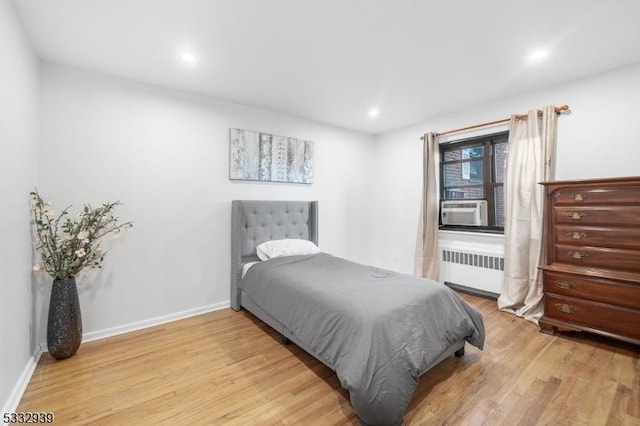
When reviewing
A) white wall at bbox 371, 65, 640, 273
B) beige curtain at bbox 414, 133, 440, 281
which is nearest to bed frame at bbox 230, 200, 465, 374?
beige curtain at bbox 414, 133, 440, 281

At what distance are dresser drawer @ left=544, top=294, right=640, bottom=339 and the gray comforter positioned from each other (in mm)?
1004

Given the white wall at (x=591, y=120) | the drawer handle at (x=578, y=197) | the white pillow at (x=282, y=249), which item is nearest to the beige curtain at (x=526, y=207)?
the white wall at (x=591, y=120)

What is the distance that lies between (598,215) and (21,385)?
14.7 feet

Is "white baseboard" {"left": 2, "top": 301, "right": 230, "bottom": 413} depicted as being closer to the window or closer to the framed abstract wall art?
the framed abstract wall art

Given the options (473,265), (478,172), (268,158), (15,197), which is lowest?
→ (473,265)

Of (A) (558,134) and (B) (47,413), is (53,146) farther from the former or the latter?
(A) (558,134)

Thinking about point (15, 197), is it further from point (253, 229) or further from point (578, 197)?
point (578, 197)

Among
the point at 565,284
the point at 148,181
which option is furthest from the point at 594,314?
the point at 148,181

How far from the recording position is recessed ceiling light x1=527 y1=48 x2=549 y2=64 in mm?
2263

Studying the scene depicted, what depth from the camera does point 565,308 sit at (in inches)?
98.0

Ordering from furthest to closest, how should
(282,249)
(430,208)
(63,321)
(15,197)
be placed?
(430,208) < (282,249) < (63,321) < (15,197)

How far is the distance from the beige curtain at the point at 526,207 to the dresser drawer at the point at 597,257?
282 millimetres

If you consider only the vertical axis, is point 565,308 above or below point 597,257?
below

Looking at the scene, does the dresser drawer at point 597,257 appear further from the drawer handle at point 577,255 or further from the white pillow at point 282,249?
the white pillow at point 282,249
